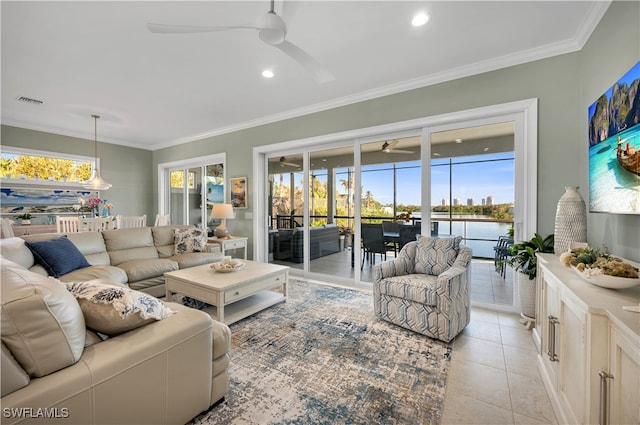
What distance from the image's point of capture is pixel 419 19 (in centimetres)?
230

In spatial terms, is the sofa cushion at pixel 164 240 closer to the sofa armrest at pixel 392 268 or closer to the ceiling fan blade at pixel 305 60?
the sofa armrest at pixel 392 268

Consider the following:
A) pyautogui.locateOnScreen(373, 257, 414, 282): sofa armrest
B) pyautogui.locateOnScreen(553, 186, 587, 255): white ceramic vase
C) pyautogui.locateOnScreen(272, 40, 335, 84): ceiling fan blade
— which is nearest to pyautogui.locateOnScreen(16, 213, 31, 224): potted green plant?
pyautogui.locateOnScreen(272, 40, 335, 84): ceiling fan blade

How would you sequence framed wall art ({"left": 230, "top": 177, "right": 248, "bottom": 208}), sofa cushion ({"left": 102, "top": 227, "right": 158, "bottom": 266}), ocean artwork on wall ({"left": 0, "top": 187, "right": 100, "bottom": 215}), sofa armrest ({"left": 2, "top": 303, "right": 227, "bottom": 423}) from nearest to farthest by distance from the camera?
sofa armrest ({"left": 2, "top": 303, "right": 227, "bottom": 423}), sofa cushion ({"left": 102, "top": 227, "right": 158, "bottom": 266}), ocean artwork on wall ({"left": 0, "top": 187, "right": 100, "bottom": 215}), framed wall art ({"left": 230, "top": 177, "right": 248, "bottom": 208})

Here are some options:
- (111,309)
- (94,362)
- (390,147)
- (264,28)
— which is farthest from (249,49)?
(94,362)

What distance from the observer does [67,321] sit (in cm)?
106

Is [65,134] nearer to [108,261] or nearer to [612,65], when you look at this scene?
[108,261]

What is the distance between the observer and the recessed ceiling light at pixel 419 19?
225cm

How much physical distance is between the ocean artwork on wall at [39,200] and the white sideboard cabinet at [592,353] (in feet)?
25.5

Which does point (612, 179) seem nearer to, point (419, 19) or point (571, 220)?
point (571, 220)

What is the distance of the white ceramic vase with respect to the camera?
2.10m

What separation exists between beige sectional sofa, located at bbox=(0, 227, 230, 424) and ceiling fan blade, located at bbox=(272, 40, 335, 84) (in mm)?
1947

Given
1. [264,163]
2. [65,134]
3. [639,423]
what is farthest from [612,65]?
[65,134]

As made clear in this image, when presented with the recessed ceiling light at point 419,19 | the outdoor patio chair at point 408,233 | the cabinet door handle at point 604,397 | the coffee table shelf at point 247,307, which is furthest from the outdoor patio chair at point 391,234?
the cabinet door handle at point 604,397

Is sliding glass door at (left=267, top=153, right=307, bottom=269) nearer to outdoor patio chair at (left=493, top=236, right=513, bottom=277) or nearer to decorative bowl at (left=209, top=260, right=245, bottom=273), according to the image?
decorative bowl at (left=209, top=260, right=245, bottom=273)
